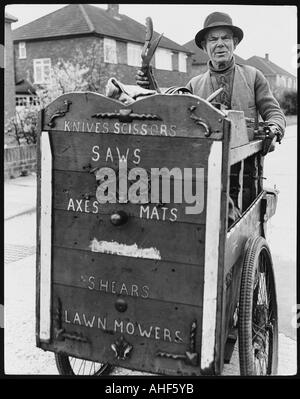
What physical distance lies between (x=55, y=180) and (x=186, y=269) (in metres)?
0.79

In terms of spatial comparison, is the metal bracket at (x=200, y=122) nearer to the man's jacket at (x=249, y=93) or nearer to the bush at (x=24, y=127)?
the man's jacket at (x=249, y=93)

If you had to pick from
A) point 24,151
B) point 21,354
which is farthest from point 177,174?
point 24,151

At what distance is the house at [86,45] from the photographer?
20.7 m

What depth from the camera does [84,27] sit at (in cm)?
2053

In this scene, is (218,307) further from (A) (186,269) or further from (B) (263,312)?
(B) (263,312)

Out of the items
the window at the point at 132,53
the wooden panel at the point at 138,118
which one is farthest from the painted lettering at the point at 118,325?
the window at the point at 132,53

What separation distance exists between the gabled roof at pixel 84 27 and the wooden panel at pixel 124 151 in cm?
1878

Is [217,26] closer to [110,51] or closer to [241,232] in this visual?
[241,232]

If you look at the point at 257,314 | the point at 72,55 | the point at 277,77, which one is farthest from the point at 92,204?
the point at 72,55

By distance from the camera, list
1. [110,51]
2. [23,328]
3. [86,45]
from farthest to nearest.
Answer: [110,51]
[86,45]
[23,328]

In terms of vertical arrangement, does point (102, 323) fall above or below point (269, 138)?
below

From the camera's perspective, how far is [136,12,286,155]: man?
11.1 feet

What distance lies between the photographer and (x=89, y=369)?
357 cm

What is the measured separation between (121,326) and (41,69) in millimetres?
22385
